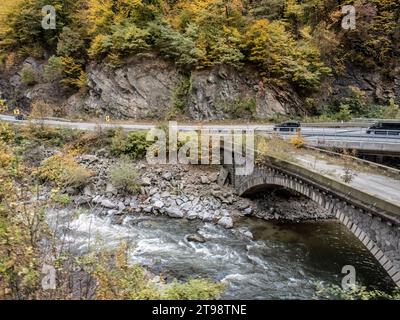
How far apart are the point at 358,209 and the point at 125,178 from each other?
16436mm

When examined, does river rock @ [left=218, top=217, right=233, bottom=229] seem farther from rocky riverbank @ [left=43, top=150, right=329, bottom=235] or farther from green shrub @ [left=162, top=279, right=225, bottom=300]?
green shrub @ [left=162, top=279, right=225, bottom=300]

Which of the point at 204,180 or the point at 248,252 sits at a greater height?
the point at 204,180

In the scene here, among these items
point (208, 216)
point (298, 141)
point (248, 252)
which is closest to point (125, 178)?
point (208, 216)

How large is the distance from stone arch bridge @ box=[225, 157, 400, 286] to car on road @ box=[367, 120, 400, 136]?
877 centimetres

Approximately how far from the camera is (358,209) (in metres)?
13.8

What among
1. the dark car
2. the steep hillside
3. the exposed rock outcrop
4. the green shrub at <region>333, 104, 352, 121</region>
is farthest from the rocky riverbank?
the green shrub at <region>333, 104, 352, 121</region>

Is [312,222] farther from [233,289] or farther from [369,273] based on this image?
[233,289]

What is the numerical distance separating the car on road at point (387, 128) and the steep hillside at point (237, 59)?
38.9 feet

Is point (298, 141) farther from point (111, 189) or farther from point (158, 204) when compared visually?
point (111, 189)

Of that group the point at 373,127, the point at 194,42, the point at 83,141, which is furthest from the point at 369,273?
the point at 194,42

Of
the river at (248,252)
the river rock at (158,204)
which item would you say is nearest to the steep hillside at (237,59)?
the river rock at (158,204)

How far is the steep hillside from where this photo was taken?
35906 millimetres

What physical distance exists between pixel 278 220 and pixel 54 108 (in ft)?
104

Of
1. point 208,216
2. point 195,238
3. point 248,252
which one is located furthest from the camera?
point 208,216
